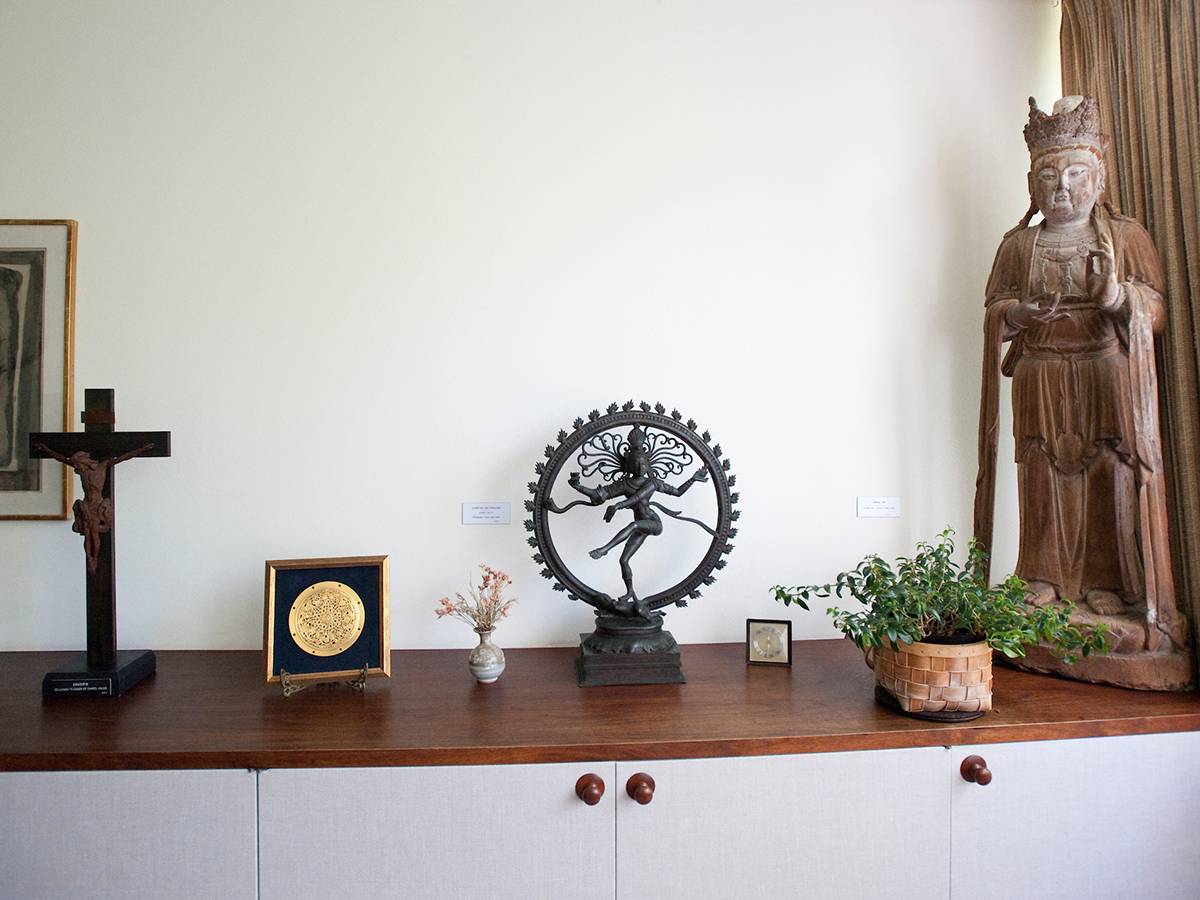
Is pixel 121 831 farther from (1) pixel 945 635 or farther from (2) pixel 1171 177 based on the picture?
(2) pixel 1171 177

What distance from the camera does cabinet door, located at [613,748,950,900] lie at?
140 cm

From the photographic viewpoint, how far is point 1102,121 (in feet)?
6.50

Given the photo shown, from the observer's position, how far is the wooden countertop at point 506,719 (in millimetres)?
1363

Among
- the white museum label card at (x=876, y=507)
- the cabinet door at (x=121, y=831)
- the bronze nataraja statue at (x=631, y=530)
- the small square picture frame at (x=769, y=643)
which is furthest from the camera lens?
the white museum label card at (x=876, y=507)

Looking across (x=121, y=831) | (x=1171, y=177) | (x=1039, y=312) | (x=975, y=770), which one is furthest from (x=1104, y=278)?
(x=121, y=831)

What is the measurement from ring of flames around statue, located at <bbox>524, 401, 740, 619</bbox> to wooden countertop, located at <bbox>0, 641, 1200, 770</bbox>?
0.78 feet

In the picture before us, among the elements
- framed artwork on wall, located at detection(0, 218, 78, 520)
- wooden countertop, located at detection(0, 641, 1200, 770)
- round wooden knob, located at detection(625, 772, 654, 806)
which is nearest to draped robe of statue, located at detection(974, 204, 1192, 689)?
wooden countertop, located at detection(0, 641, 1200, 770)

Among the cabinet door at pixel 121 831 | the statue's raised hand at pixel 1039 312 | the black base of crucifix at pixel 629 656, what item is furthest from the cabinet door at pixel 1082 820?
the cabinet door at pixel 121 831

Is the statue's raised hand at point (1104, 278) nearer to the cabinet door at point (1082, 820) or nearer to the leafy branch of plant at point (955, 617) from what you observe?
the leafy branch of plant at point (955, 617)

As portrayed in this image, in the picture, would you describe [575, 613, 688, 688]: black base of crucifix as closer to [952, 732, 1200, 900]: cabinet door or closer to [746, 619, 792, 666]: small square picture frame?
[746, 619, 792, 666]: small square picture frame

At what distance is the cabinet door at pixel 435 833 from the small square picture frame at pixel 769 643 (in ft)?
2.20

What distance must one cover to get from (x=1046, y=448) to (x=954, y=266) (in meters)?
0.71

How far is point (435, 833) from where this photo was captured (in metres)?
1.37

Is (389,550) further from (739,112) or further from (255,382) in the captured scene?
(739,112)
